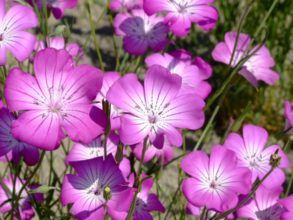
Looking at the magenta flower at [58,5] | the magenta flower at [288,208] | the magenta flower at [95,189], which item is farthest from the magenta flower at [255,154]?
the magenta flower at [58,5]

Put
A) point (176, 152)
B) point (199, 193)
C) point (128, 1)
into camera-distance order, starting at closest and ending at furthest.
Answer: point (199, 193)
point (128, 1)
point (176, 152)

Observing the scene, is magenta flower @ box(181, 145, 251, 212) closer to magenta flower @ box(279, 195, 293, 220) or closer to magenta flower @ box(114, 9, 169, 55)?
magenta flower @ box(279, 195, 293, 220)

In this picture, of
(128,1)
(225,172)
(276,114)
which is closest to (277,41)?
(276,114)

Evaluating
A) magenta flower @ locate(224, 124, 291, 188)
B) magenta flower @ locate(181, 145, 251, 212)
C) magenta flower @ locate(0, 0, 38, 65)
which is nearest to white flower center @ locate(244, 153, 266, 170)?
magenta flower @ locate(224, 124, 291, 188)

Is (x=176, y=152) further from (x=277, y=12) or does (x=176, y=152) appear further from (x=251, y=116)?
(x=277, y=12)

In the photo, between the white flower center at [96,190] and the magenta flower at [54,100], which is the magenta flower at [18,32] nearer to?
the magenta flower at [54,100]
